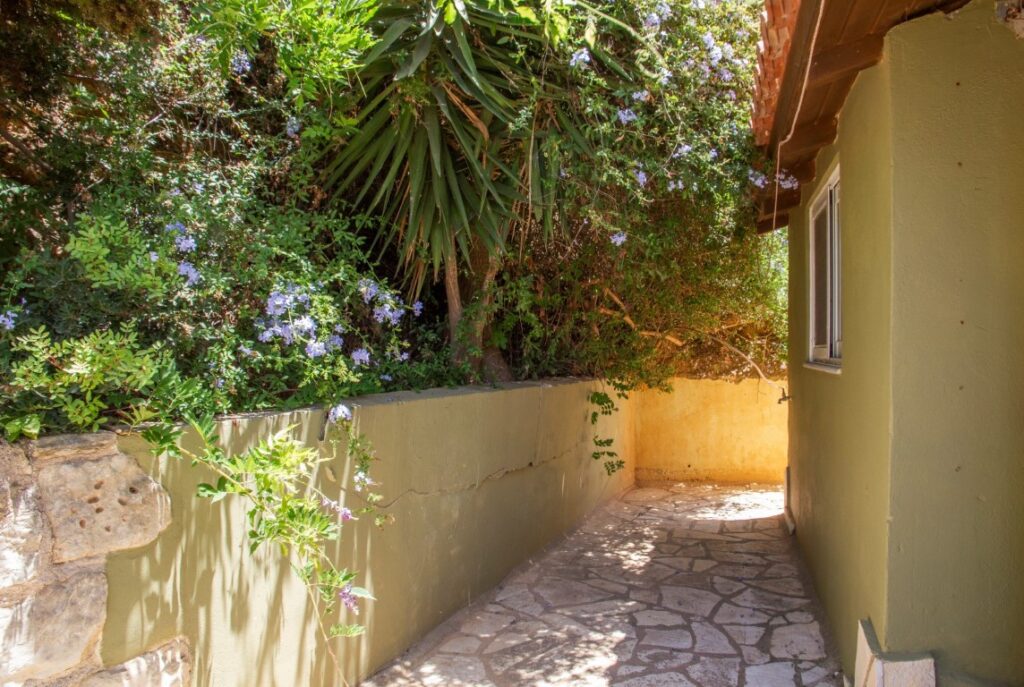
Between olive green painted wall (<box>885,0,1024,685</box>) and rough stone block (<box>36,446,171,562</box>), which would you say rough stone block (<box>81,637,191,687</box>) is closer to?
rough stone block (<box>36,446,171,562</box>)

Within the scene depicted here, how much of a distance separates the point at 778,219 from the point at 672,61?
2.47 meters

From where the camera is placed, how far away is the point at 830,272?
5215 millimetres

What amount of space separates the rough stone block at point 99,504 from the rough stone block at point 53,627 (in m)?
0.09

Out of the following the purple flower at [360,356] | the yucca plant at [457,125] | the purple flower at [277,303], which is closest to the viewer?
the purple flower at [277,303]

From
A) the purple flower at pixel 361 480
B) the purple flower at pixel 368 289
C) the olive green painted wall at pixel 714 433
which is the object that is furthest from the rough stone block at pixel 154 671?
the olive green painted wall at pixel 714 433

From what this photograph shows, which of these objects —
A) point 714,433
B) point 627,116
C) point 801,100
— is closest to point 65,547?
point 801,100

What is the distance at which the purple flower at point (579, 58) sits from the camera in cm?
462

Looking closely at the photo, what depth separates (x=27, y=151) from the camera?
146 inches

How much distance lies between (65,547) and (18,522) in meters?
0.15

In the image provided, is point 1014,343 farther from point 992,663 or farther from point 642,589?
point 642,589

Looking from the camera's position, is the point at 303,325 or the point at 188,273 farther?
the point at 303,325

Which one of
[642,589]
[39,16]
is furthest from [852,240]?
[39,16]

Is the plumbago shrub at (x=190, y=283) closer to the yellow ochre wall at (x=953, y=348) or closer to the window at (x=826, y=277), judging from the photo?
the yellow ochre wall at (x=953, y=348)

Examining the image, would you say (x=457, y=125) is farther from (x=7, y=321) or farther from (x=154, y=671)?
(x=154, y=671)
